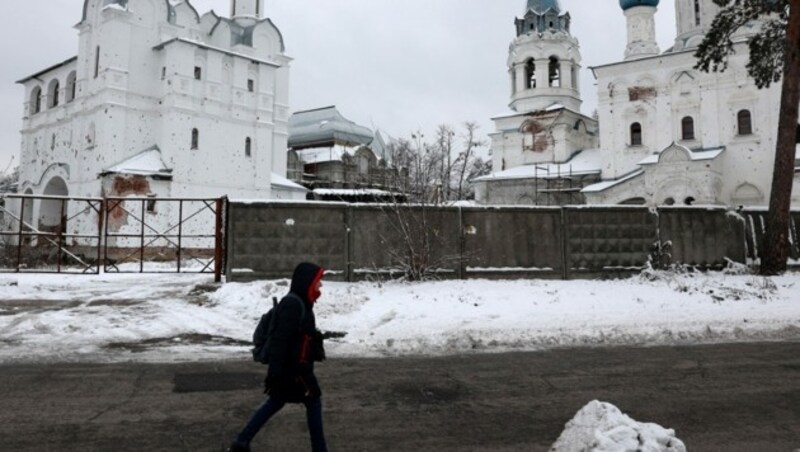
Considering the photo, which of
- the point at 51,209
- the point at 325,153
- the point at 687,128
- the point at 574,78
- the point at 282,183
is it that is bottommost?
the point at 51,209

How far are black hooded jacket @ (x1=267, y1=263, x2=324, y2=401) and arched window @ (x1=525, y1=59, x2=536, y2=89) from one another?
4647cm

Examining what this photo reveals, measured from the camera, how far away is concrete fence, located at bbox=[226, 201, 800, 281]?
13234 mm

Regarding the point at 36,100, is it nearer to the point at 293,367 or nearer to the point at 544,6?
the point at 544,6

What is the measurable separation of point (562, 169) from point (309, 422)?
1607 inches

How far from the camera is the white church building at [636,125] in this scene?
3403cm

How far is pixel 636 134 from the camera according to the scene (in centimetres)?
3919

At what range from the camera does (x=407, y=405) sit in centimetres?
533

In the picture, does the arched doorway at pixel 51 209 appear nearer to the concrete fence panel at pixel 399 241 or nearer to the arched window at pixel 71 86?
the arched window at pixel 71 86

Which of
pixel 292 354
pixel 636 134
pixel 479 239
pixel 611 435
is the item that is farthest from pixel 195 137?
pixel 611 435

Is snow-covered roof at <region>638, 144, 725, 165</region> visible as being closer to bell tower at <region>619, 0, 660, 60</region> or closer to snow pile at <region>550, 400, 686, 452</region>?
bell tower at <region>619, 0, 660, 60</region>

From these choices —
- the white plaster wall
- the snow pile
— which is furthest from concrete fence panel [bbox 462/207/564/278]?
the white plaster wall

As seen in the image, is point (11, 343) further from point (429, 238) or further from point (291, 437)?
point (429, 238)

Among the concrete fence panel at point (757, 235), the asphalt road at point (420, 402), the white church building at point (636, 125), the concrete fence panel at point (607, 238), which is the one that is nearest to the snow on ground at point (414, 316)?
the concrete fence panel at point (607, 238)

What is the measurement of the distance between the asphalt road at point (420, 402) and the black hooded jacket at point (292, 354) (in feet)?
2.12
